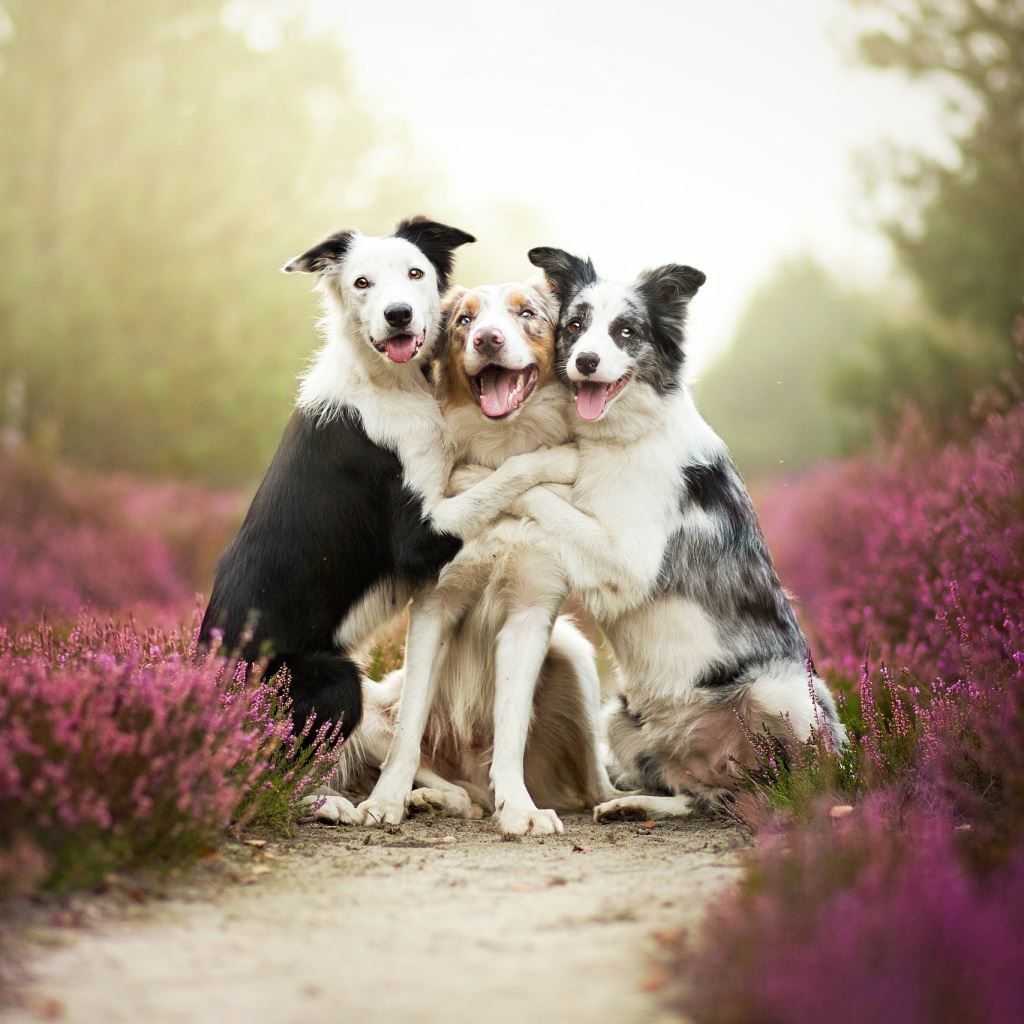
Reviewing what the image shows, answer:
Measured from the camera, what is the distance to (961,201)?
17.7 meters

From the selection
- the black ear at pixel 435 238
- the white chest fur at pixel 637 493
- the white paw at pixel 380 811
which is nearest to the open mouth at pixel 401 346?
the black ear at pixel 435 238

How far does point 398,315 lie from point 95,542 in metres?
7.65

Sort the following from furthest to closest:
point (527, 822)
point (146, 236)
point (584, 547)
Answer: point (146, 236), point (584, 547), point (527, 822)

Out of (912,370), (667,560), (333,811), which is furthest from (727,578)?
(912,370)

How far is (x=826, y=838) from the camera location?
3.25m

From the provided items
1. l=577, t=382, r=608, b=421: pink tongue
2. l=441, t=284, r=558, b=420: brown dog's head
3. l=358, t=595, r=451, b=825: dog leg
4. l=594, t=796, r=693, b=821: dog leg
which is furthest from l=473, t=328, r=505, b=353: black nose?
l=594, t=796, r=693, b=821: dog leg

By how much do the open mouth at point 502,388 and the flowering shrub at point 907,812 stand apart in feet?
5.83

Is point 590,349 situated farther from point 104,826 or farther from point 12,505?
point 12,505

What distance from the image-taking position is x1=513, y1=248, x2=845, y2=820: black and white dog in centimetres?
→ 486

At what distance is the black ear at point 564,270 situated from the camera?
5297mm

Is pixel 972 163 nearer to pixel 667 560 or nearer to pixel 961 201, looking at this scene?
pixel 961 201

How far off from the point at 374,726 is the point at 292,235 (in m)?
17.1

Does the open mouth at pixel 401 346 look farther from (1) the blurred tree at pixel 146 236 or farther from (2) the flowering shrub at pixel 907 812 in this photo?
(1) the blurred tree at pixel 146 236

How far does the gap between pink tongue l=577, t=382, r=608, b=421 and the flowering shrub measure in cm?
154
